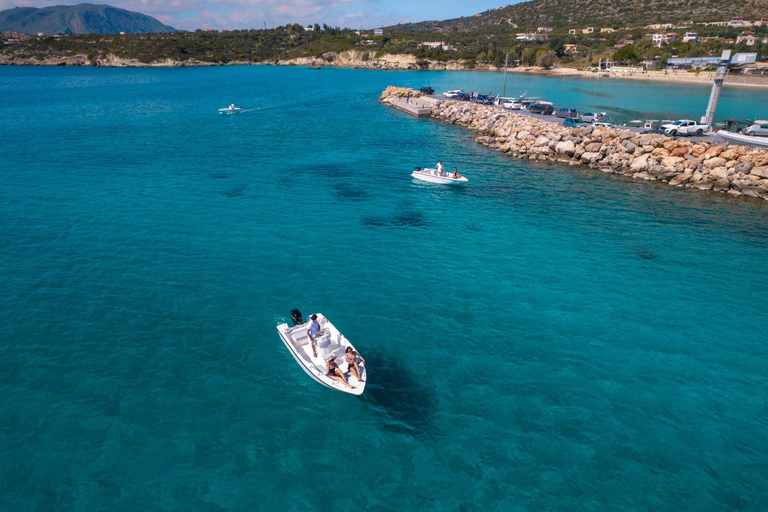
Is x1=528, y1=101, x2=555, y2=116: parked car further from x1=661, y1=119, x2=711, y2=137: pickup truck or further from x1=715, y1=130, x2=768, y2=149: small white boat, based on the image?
x1=715, y1=130, x2=768, y2=149: small white boat

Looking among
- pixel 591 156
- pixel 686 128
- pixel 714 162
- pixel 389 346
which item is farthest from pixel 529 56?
pixel 389 346

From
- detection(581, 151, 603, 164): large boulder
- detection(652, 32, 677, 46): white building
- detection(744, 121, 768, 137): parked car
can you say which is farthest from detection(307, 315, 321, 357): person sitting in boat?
detection(652, 32, 677, 46): white building

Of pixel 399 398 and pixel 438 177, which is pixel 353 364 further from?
pixel 438 177

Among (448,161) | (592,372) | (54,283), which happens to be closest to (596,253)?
(592,372)

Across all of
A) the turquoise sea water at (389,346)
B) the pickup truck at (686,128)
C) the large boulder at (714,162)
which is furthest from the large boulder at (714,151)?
the pickup truck at (686,128)

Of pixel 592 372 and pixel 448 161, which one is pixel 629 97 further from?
pixel 592 372

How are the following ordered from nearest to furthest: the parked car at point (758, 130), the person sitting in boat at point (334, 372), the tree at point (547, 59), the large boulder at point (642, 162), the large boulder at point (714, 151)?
1. the person sitting in boat at point (334, 372)
2. the large boulder at point (714, 151)
3. the large boulder at point (642, 162)
4. the parked car at point (758, 130)
5. the tree at point (547, 59)

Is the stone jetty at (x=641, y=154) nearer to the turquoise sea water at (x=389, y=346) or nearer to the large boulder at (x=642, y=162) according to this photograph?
the large boulder at (x=642, y=162)
